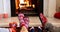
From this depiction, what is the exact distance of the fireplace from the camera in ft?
11.4

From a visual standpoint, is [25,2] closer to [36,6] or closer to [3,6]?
[36,6]

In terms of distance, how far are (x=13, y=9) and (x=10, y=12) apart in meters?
0.10

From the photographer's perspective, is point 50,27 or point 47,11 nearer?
point 50,27

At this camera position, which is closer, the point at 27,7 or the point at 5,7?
the point at 5,7

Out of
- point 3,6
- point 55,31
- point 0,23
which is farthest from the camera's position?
point 3,6

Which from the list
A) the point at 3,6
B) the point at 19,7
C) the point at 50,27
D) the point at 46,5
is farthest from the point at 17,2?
the point at 50,27

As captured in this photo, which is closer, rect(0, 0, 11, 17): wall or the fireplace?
rect(0, 0, 11, 17): wall

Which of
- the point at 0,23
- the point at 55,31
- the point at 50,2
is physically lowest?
the point at 0,23

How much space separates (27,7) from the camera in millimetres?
3576

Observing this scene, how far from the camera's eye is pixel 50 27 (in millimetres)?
1276

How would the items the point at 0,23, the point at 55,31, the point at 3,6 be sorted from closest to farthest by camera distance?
1. the point at 55,31
2. the point at 0,23
3. the point at 3,6

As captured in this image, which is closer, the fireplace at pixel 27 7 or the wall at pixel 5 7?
the wall at pixel 5 7

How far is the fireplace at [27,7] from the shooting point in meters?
3.49

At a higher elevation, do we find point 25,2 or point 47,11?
point 25,2
